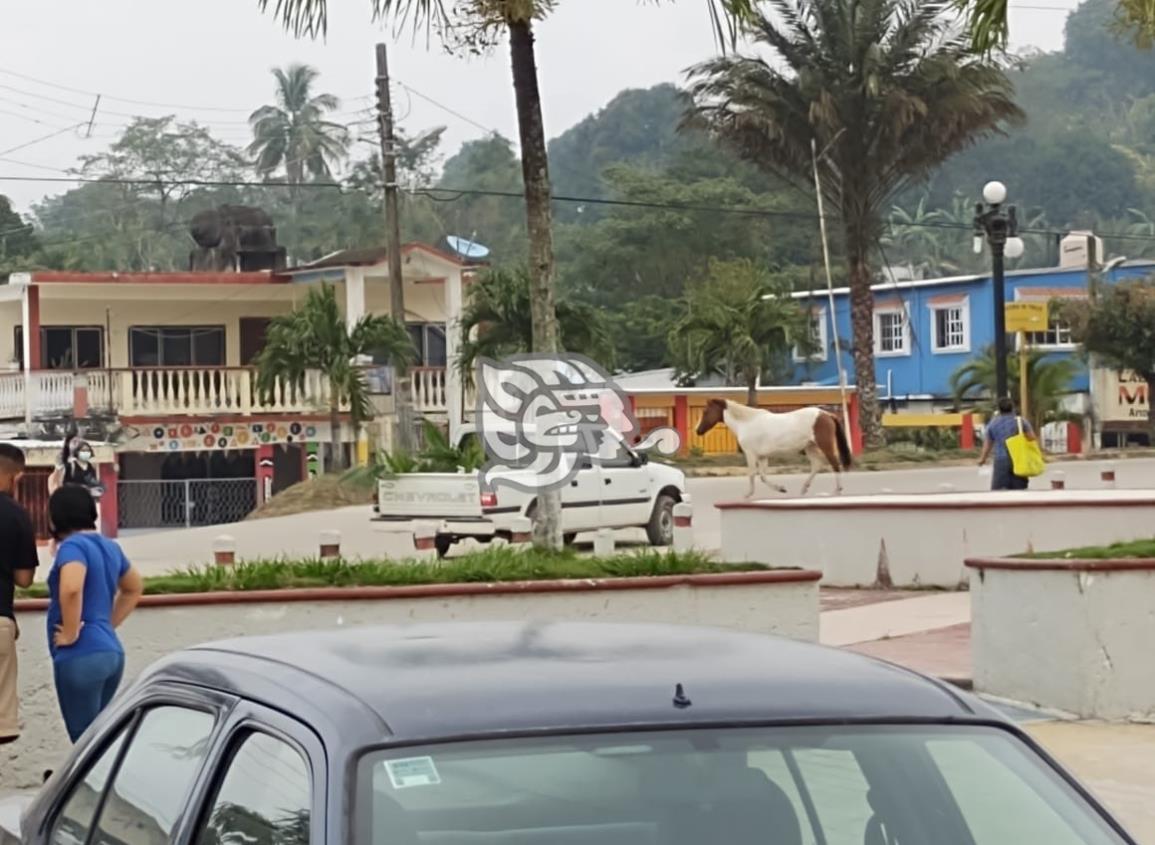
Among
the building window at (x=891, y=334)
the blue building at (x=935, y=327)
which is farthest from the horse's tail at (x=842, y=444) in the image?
the building window at (x=891, y=334)

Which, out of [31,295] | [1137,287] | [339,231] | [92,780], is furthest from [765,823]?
[339,231]

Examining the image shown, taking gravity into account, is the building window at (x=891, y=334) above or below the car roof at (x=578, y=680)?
above

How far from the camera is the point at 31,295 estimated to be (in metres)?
42.1

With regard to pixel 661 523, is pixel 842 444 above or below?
above

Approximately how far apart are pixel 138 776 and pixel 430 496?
20241mm

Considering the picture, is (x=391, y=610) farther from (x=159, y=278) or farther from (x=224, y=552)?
(x=159, y=278)

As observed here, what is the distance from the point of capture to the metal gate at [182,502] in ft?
135

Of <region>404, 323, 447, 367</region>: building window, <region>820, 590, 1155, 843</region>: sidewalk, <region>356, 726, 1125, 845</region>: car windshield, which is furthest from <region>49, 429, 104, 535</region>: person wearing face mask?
<region>356, 726, 1125, 845</region>: car windshield

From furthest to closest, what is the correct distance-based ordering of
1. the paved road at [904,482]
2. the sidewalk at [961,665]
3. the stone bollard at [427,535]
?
the paved road at [904,482] < the stone bollard at [427,535] < the sidewalk at [961,665]

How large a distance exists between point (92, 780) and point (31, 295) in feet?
128

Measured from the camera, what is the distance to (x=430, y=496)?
2466cm

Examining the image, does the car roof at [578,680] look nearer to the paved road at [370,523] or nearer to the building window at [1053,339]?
the paved road at [370,523]

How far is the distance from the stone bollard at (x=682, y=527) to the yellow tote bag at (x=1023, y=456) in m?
3.93

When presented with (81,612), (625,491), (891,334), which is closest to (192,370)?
(625,491)
